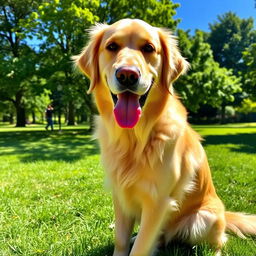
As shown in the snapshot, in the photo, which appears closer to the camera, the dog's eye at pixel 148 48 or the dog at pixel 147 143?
the dog at pixel 147 143

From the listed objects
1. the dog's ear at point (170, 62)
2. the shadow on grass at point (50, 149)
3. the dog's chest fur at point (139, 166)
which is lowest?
the shadow on grass at point (50, 149)

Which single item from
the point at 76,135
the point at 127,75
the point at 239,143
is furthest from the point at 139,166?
the point at 76,135

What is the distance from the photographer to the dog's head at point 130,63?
2.06 meters

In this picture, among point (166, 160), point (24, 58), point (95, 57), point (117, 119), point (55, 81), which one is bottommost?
point (166, 160)

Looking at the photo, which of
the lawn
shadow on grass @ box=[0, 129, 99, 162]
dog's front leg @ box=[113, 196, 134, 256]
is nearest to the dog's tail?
the lawn

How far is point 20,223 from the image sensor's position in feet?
10.2

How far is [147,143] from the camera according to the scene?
7.42ft

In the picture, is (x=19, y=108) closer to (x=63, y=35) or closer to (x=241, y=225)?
(x=63, y=35)

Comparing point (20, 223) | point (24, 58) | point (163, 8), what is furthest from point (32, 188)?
point (163, 8)

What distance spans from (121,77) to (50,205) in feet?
7.81

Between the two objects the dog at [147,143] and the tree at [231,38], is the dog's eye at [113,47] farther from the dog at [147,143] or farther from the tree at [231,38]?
the tree at [231,38]

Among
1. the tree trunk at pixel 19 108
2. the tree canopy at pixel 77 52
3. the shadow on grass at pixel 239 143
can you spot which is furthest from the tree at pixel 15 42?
the shadow on grass at pixel 239 143

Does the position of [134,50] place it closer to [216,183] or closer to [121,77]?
[121,77]

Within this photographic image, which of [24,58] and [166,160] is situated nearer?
[166,160]
